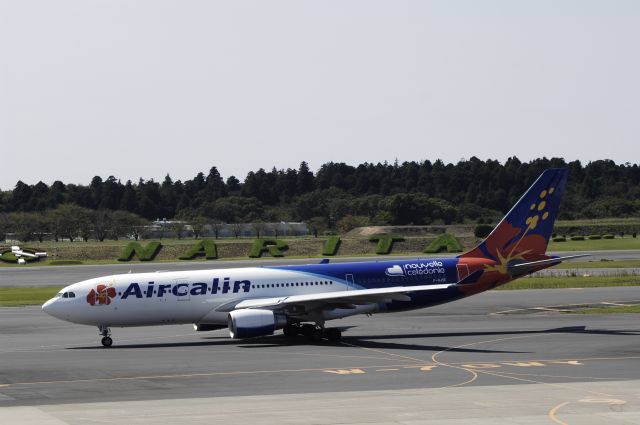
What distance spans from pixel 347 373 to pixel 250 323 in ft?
32.4

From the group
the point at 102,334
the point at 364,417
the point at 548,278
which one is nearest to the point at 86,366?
the point at 102,334

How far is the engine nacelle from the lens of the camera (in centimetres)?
4700

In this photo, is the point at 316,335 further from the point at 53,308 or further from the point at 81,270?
the point at 81,270

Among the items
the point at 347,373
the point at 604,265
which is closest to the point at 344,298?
the point at 347,373

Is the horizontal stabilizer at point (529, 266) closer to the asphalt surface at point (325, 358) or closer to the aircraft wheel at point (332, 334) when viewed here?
the asphalt surface at point (325, 358)

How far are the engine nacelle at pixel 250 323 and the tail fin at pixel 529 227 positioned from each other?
12073 mm

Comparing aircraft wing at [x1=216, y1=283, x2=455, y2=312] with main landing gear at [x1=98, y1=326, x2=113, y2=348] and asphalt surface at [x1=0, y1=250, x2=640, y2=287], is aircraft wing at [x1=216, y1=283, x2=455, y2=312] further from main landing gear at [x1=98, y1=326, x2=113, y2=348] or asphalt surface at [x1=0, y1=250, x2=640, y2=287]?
asphalt surface at [x1=0, y1=250, x2=640, y2=287]

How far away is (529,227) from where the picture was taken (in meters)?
54.1

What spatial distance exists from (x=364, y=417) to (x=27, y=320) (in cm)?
3736

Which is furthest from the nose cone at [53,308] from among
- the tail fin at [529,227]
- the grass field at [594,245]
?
the grass field at [594,245]

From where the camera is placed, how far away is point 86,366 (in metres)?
41.4

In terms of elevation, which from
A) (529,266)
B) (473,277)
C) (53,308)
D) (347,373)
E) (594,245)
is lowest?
(347,373)

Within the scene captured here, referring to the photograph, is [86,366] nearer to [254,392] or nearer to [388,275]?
[254,392]

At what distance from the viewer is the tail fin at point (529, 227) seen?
53562mm
